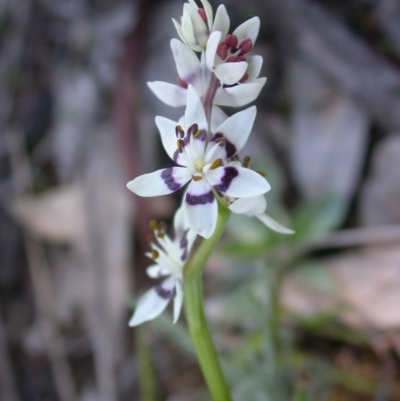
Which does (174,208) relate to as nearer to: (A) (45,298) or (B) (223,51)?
(A) (45,298)

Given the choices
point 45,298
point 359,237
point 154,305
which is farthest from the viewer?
point 45,298

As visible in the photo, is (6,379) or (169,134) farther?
(6,379)

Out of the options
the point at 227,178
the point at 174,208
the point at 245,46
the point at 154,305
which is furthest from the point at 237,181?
the point at 174,208

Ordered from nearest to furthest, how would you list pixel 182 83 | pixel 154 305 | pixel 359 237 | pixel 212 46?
pixel 212 46 → pixel 182 83 → pixel 154 305 → pixel 359 237

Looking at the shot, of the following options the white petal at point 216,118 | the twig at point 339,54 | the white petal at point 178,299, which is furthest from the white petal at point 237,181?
the twig at point 339,54

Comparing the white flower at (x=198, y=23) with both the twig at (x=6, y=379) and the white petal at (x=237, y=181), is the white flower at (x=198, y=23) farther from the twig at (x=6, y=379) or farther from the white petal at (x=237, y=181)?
the twig at (x=6, y=379)

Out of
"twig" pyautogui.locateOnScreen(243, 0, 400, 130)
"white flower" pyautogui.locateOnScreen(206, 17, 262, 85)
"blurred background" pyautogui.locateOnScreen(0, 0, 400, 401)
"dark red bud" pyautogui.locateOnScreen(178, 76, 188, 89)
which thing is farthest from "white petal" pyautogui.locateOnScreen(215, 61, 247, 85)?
"twig" pyautogui.locateOnScreen(243, 0, 400, 130)
